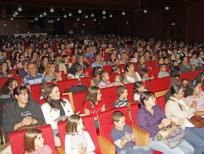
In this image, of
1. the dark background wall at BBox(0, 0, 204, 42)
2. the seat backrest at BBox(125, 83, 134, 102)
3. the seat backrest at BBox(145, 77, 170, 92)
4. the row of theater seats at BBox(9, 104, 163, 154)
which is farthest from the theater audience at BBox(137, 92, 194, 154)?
the dark background wall at BBox(0, 0, 204, 42)

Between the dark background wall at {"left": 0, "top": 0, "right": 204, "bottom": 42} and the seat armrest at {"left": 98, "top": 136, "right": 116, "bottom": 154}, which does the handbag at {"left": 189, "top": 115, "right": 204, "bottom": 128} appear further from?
the dark background wall at {"left": 0, "top": 0, "right": 204, "bottom": 42}

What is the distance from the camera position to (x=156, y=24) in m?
22.2

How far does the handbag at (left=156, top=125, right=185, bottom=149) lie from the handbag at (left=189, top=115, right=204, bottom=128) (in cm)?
50

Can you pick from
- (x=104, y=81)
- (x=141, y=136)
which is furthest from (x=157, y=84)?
→ (x=141, y=136)

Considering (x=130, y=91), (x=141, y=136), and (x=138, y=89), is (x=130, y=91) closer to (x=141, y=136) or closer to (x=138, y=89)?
(x=138, y=89)

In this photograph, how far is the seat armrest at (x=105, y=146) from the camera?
4.19 metres

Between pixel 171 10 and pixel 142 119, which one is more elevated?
pixel 171 10

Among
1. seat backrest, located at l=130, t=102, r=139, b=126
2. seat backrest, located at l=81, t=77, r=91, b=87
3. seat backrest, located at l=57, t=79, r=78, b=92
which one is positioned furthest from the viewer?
seat backrest, located at l=81, t=77, r=91, b=87

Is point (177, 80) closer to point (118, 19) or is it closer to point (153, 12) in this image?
point (153, 12)

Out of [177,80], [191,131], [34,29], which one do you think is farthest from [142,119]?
[34,29]

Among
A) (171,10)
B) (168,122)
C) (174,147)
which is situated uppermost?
(171,10)

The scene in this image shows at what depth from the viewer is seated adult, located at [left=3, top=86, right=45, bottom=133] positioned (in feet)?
14.8

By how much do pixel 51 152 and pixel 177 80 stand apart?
12.8ft

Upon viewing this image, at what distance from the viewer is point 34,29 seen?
39.3 m
